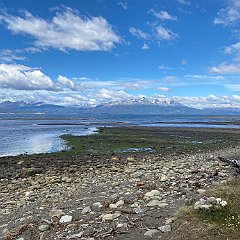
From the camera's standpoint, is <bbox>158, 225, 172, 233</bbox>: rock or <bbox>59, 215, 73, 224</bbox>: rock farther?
<bbox>59, 215, 73, 224</bbox>: rock

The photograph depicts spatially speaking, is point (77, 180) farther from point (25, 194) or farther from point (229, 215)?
point (229, 215)

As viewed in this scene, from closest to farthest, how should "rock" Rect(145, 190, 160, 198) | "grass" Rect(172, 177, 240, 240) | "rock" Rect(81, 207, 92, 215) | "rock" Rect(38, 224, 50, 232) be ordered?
"grass" Rect(172, 177, 240, 240) → "rock" Rect(38, 224, 50, 232) → "rock" Rect(81, 207, 92, 215) → "rock" Rect(145, 190, 160, 198)

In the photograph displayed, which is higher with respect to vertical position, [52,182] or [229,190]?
[229,190]

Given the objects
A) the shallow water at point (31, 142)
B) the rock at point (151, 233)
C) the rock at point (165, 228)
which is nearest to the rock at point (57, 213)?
the rock at point (151, 233)

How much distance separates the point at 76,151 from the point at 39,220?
1280 inches

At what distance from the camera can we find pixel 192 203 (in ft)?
37.9

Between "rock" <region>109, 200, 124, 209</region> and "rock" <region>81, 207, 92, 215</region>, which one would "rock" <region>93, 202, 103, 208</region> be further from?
"rock" <region>109, 200, 124, 209</region>

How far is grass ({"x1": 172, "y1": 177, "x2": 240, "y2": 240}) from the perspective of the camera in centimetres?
879

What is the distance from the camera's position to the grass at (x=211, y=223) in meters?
8.79

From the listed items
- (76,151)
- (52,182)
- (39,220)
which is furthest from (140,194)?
(76,151)

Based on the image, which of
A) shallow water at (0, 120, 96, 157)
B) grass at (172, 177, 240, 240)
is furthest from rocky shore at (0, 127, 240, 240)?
shallow water at (0, 120, 96, 157)

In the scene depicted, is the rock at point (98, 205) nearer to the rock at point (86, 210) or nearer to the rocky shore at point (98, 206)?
the rocky shore at point (98, 206)

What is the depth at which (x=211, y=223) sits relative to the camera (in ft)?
31.0

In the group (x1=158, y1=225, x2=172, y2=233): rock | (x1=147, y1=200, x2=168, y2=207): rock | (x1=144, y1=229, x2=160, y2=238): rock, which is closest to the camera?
(x1=144, y1=229, x2=160, y2=238): rock
